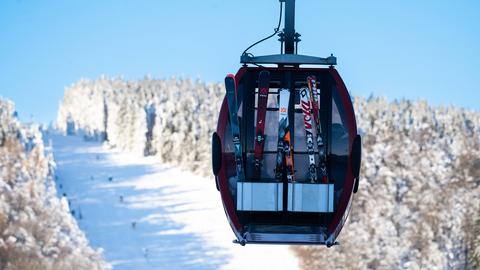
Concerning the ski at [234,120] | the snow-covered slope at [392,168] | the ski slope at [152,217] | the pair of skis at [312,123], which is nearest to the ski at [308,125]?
the pair of skis at [312,123]

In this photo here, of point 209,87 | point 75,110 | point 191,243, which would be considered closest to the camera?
point 191,243

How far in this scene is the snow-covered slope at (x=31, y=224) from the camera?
36.8 meters

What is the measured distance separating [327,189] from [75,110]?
17368 cm

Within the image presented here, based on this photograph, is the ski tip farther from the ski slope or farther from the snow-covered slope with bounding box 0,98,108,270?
the ski slope

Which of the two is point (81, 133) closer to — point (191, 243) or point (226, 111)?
point (191, 243)

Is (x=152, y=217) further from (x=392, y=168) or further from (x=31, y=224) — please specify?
(x=31, y=224)

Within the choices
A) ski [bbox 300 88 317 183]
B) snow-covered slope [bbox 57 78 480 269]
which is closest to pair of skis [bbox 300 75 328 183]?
ski [bbox 300 88 317 183]

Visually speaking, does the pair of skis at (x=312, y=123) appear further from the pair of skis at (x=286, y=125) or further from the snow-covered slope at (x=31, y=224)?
the snow-covered slope at (x=31, y=224)

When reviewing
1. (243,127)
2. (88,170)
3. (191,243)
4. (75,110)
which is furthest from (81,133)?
(243,127)

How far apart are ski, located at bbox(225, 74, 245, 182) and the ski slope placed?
39.3 metres

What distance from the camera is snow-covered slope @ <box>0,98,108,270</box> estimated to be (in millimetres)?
36812

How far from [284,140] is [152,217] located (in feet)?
186

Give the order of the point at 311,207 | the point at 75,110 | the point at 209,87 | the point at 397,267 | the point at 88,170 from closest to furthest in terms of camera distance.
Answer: the point at 311,207, the point at 397,267, the point at 88,170, the point at 209,87, the point at 75,110

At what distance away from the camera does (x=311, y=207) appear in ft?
23.4
